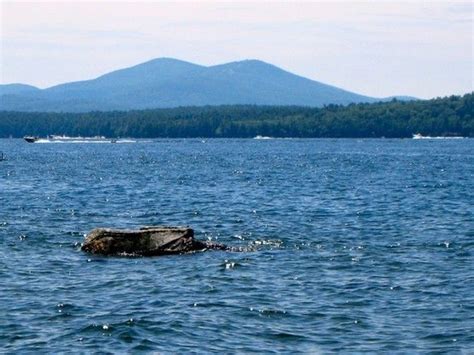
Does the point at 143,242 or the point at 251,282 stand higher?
the point at 143,242

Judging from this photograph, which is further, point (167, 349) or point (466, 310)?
point (466, 310)

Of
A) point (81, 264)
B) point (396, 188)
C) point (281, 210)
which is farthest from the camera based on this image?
point (396, 188)

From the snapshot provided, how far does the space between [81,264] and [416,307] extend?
14.2m

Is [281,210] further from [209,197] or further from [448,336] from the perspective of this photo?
[448,336]

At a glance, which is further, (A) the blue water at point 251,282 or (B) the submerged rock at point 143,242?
(B) the submerged rock at point 143,242

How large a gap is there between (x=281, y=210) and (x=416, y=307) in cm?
3313

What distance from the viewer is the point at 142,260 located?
38.0 meters

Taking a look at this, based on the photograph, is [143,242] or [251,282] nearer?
[251,282]

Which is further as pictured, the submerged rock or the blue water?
the submerged rock

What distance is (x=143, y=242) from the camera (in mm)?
39562

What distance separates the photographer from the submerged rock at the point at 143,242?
129 ft

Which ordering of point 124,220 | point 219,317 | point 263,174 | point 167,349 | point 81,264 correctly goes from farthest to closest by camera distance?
1. point 263,174
2. point 124,220
3. point 81,264
4. point 219,317
5. point 167,349

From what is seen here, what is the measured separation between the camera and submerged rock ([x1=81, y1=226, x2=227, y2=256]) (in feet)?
129

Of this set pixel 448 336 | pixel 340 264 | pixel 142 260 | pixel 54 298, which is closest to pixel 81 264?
pixel 142 260
